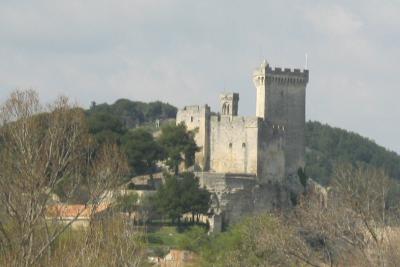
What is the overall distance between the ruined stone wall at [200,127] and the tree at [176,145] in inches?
29.7

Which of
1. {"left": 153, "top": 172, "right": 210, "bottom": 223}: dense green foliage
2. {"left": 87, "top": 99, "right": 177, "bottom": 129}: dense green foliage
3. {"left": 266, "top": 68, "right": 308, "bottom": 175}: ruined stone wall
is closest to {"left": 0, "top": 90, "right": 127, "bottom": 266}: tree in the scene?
{"left": 153, "top": 172, "right": 210, "bottom": 223}: dense green foliage

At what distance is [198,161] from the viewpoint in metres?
81.4

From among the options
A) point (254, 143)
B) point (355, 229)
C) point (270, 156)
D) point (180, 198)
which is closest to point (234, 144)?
point (254, 143)

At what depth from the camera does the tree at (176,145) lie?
261 feet

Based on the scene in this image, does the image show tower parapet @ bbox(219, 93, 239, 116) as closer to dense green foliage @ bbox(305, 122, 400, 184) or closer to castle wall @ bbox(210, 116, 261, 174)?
castle wall @ bbox(210, 116, 261, 174)

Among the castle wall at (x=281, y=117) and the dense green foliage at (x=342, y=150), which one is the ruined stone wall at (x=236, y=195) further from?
the dense green foliage at (x=342, y=150)

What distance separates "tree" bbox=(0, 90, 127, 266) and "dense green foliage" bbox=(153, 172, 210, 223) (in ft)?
82.4

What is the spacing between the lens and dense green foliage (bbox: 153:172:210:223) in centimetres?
7425

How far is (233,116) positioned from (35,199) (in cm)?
4355

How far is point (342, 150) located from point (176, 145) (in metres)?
84.0

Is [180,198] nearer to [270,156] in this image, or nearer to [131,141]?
[131,141]

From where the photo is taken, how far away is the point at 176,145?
80062mm

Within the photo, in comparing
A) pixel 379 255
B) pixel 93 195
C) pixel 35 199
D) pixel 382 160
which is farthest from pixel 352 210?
pixel 382 160

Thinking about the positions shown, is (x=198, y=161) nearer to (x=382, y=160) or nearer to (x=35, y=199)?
(x=35, y=199)
